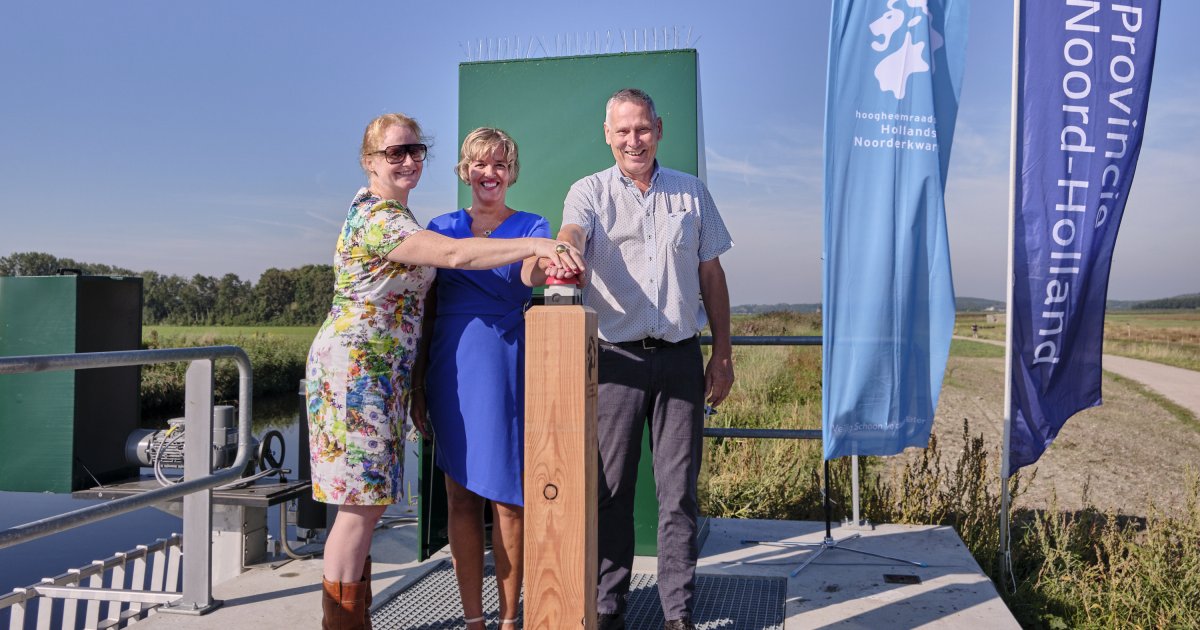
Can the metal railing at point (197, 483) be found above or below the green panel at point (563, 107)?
below

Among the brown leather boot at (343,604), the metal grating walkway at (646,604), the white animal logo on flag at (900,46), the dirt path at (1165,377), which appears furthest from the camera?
the dirt path at (1165,377)

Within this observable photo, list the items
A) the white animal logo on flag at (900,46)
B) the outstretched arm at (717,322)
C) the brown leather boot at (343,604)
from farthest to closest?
1. the white animal logo on flag at (900,46)
2. the outstretched arm at (717,322)
3. the brown leather boot at (343,604)

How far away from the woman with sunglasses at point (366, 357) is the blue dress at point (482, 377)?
0.30ft

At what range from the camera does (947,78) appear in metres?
3.65

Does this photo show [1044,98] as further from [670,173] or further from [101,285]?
[101,285]

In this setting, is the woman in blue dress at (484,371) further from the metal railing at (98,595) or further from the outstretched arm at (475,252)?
the metal railing at (98,595)

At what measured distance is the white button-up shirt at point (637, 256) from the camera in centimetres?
263

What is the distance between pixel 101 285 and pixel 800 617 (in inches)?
138

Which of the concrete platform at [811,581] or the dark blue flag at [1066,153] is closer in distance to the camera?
the concrete platform at [811,581]

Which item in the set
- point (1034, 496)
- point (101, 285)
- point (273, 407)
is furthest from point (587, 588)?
point (273, 407)

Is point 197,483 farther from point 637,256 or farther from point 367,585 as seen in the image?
point 637,256

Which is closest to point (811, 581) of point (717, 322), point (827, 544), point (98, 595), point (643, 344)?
point (827, 544)

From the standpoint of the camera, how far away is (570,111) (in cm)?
360

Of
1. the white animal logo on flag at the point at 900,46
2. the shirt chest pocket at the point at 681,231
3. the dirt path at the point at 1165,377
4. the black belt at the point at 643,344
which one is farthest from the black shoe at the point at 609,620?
the dirt path at the point at 1165,377
